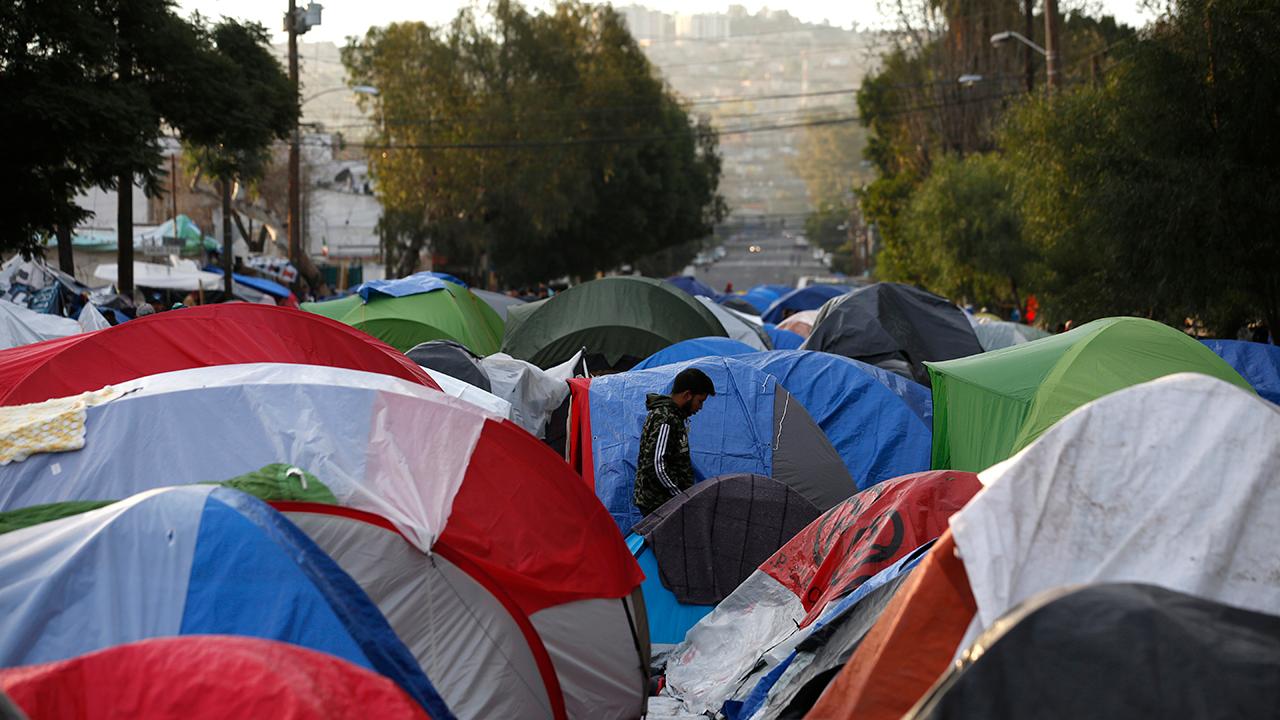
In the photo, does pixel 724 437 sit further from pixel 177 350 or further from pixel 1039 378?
pixel 177 350

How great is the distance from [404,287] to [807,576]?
14499mm

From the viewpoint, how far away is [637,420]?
1127 cm

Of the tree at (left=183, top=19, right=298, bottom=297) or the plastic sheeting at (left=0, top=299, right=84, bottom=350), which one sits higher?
the tree at (left=183, top=19, right=298, bottom=297)

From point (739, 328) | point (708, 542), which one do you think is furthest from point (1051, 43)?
point (708, 542)

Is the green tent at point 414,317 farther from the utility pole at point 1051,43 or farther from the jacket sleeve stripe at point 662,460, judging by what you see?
the jacket sleeve stripe at point 662,460

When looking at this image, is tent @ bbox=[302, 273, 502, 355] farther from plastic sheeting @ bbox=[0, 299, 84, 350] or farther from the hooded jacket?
the hooded jacket

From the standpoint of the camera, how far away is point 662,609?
837 centimetres

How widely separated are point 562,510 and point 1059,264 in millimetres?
15711

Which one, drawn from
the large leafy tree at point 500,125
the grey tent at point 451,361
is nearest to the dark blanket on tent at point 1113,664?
the grey tent at point 451,361

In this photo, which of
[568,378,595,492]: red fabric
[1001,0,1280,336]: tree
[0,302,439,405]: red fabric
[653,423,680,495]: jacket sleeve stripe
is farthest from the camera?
[1001,0,1280,336]: tree

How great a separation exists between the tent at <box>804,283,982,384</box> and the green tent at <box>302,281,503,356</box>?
18.2 feet

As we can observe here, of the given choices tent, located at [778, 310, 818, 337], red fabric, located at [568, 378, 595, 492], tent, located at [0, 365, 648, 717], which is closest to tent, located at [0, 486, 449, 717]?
tent, located at [0, 365, 648, 717]

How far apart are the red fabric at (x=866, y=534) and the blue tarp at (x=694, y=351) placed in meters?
6.91

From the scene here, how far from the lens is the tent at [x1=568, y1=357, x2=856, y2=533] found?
438 inches
